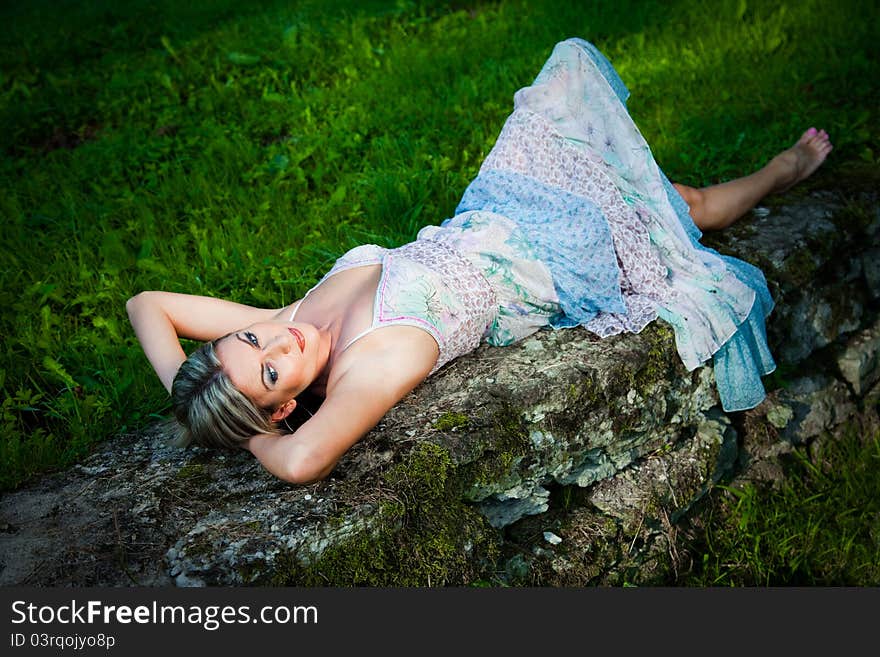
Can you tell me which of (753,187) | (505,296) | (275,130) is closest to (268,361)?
(505,296)

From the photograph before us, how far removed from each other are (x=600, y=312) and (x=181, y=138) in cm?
333

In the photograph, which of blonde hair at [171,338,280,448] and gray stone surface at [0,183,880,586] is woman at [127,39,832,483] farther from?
gray stone surface at [0,183,880,586]

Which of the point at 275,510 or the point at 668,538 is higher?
the point at 275,510

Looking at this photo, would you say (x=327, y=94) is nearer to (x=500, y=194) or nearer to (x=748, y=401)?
(x=500, y=194)

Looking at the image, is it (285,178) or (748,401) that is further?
(285,178)

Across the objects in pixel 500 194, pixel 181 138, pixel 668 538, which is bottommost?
pixel 668 538

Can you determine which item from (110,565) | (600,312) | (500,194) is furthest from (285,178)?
(110,565)

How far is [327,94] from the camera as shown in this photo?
5.87 metres

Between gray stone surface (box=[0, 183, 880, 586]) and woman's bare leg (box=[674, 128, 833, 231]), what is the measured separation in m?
0.13

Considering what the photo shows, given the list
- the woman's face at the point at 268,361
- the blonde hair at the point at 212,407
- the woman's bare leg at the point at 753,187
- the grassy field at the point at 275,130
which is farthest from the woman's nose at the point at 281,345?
the woman's bare leg at the point at 753,187

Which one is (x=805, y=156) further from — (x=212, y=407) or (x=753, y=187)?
(x=212, y=407)

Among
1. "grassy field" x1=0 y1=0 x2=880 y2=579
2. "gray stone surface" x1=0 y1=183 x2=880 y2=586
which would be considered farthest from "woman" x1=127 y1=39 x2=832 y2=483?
"grassy field" x1=0 y1=0 x2=880 y2=579

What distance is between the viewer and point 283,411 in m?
3.04

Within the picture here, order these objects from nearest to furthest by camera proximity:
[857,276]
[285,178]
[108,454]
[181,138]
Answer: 1. [108,454]
2. [857,276]
3. [285,178]
4. [181,138]
